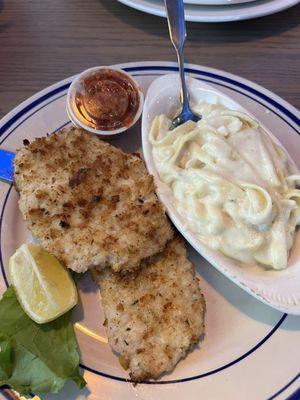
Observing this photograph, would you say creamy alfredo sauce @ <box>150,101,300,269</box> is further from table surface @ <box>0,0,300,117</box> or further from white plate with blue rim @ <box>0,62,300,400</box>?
table surface @ <box>0,0,300,117</box>

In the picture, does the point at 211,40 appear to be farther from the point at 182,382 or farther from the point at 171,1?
the point at 182,382

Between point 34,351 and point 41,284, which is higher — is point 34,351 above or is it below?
below

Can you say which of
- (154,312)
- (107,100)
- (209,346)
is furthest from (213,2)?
(209,346)

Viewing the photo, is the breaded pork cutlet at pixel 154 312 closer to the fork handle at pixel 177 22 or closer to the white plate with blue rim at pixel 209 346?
the white plate with blue rim at pixel 209 346

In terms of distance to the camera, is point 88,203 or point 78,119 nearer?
point 88,203

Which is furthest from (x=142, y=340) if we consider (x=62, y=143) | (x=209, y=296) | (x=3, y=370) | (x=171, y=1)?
(x=171, y=1)

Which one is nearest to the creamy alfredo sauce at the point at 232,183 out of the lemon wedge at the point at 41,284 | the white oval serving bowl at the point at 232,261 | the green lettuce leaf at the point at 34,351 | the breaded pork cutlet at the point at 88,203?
the white oval serving bowl at the point at 232,261

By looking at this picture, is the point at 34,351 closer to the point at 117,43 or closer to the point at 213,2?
the point at 117,43

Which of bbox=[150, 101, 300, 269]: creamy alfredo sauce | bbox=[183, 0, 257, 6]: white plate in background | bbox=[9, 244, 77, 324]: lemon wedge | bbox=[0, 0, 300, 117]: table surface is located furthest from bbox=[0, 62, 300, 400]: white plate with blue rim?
bbox=[183, 0, 257, 6]: white plate in background

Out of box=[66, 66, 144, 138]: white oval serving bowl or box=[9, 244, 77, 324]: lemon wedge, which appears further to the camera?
box=[66, 66, 144, 138]: white oval serving bowl
